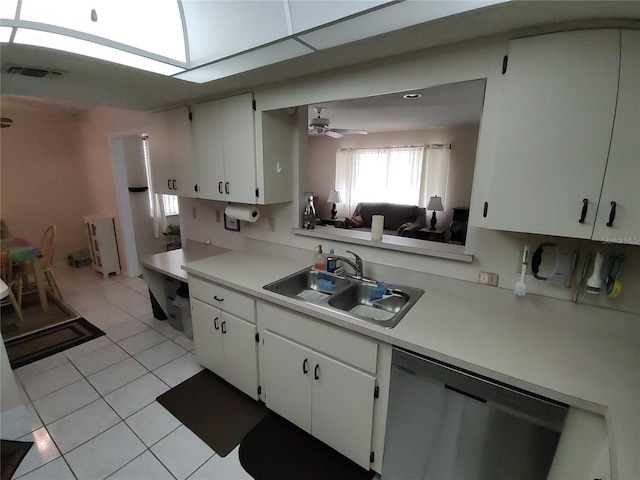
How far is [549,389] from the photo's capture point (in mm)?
974

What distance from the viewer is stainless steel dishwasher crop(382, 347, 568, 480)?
40.8 inches

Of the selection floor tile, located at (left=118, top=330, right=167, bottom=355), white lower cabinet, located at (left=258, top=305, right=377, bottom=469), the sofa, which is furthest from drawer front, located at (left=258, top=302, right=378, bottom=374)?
the sofa

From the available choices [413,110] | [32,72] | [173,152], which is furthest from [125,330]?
[413,110]

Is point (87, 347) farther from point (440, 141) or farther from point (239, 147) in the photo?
point (440, 141)

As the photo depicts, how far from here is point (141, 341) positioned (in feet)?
9.07

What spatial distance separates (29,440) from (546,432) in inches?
→ 107

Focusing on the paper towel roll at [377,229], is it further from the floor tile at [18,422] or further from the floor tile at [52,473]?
the floor tile at [18,422]

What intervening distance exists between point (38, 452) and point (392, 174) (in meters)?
5.87

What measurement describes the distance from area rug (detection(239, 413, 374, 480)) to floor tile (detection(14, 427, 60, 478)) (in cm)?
110

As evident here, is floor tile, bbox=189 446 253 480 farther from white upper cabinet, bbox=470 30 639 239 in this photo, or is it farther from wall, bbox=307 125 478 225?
wall, bbox=307 125 478 225

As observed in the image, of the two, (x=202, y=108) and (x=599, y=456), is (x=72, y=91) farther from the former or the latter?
(x=599, y=456)

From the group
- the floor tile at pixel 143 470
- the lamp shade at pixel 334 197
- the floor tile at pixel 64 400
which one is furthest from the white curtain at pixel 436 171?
the floor tile at pixel 64 400

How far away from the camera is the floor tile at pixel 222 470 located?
155cm

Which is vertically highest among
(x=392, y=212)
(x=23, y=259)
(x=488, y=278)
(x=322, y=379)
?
(x=488, y=278)
